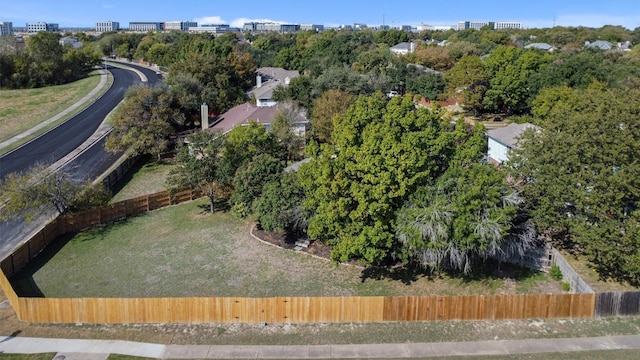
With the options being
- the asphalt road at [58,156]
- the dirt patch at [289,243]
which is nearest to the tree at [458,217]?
the dirt patch at [289,243]

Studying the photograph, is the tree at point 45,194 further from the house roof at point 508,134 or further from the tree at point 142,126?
the house roof at point 508,134

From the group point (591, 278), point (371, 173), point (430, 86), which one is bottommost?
point (591, 278)

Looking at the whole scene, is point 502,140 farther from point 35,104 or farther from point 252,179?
point 35,104

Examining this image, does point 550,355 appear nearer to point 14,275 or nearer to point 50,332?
point 50,332

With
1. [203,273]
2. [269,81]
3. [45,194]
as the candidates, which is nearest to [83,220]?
[45,194]

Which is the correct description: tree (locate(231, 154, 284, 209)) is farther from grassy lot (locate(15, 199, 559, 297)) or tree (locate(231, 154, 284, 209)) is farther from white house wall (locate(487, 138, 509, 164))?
white house wall (locate(487, 138, 509, 164))

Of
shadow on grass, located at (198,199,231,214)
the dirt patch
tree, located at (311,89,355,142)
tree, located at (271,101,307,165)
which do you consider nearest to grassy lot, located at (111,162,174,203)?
shadow on grass, located at (198,199,231,214)
